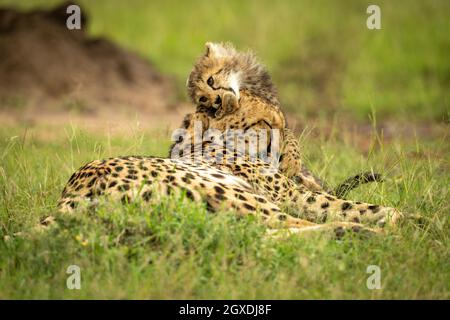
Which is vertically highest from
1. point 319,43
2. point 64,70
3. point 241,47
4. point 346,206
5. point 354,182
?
point 319,43

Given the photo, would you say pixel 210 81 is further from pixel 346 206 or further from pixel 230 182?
pixel 346 206

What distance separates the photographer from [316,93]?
40.6 ft

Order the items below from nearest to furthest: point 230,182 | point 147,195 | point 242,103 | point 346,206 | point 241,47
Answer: point 147,195, point 230,182, point 346,206, point 242,103, point 241,47

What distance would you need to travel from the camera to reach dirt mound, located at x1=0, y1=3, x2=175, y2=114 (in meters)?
11.6

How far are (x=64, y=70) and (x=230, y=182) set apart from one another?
744 centimetres

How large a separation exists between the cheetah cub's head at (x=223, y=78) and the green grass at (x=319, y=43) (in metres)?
4.61

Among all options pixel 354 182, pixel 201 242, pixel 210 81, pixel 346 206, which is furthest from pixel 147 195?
pixel 354 182

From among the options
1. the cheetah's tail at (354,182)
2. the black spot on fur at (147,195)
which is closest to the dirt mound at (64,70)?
the cheetah's tail at (354,182)

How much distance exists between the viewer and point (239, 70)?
6.36 meters

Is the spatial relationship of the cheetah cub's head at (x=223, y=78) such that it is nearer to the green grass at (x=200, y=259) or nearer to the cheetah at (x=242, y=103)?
the cheetah at (x=242, y=103)

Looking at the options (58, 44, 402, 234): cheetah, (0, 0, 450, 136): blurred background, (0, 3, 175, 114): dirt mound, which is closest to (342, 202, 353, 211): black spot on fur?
(58, 44, 402, 234): cheetah

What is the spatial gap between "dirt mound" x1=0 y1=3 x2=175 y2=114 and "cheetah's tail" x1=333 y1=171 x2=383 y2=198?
5.73 m

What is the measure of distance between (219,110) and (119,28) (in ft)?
30.8
